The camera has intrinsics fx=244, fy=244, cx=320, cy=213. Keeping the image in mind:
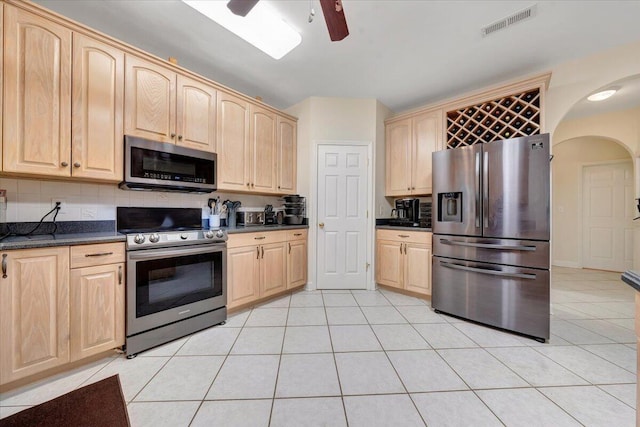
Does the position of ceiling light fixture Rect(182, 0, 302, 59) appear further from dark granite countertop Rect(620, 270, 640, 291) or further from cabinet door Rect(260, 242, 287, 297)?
dark granite countertop Rect(620, 270, 640, 291)

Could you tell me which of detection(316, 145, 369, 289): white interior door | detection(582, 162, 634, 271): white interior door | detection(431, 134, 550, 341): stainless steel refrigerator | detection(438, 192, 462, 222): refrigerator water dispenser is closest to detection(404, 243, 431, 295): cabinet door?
detection(431, 134, 550, 341): stainless steel refrigerator

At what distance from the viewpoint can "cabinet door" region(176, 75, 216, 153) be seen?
235cm

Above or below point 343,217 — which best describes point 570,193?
above

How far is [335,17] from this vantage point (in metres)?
1.32

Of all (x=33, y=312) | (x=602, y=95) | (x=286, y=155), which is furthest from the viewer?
(x=286, y=155)

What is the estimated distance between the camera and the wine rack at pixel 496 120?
8.34 feet

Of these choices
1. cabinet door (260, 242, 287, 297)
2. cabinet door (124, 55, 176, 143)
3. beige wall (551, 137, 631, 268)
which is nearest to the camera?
cabinet door (124, 55, 176, 143)

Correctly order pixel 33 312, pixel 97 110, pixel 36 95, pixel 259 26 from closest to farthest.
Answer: pixel 33 312, pixel 36 95, pixel 97 110, pixel 259 26

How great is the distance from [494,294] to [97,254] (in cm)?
332

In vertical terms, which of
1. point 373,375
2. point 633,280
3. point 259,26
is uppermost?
point 259,26

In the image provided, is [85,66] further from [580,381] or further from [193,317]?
[580,381]

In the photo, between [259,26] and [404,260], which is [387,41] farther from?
[404,260]

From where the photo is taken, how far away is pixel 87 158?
186 centimetres

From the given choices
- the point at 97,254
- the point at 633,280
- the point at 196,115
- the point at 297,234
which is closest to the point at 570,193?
the point at 297,234
